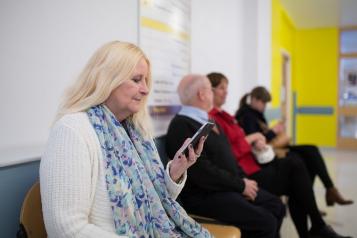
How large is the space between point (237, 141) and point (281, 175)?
1.56 feet

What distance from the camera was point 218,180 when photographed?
220cm

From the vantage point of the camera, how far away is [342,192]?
463 centimetres

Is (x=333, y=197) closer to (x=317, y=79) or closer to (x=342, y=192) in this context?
(x=342, y=192)

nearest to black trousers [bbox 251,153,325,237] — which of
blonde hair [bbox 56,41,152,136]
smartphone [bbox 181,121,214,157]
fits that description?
smartphone [bbox 181,121,214,157]

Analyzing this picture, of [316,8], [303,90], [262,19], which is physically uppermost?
[316,8]

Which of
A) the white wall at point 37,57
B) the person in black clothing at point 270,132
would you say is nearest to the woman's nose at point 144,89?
the white wall at point 37,57

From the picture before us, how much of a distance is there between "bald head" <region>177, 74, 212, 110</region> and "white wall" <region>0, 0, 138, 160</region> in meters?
0.74

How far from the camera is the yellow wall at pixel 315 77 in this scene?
8.80 metres

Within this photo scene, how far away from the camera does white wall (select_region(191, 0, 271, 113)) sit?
139 inches

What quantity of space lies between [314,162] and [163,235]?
269cm

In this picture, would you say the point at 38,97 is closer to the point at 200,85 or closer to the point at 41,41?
the point at 41,41

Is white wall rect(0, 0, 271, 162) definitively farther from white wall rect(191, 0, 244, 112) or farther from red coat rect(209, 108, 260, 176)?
white wall rect(191, 0, 244, 112)

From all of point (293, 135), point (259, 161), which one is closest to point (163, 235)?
point (259, 161)

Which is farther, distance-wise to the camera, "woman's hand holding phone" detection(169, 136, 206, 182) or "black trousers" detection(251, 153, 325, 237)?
"black trousers" detection(251, 153, 325, 237)
